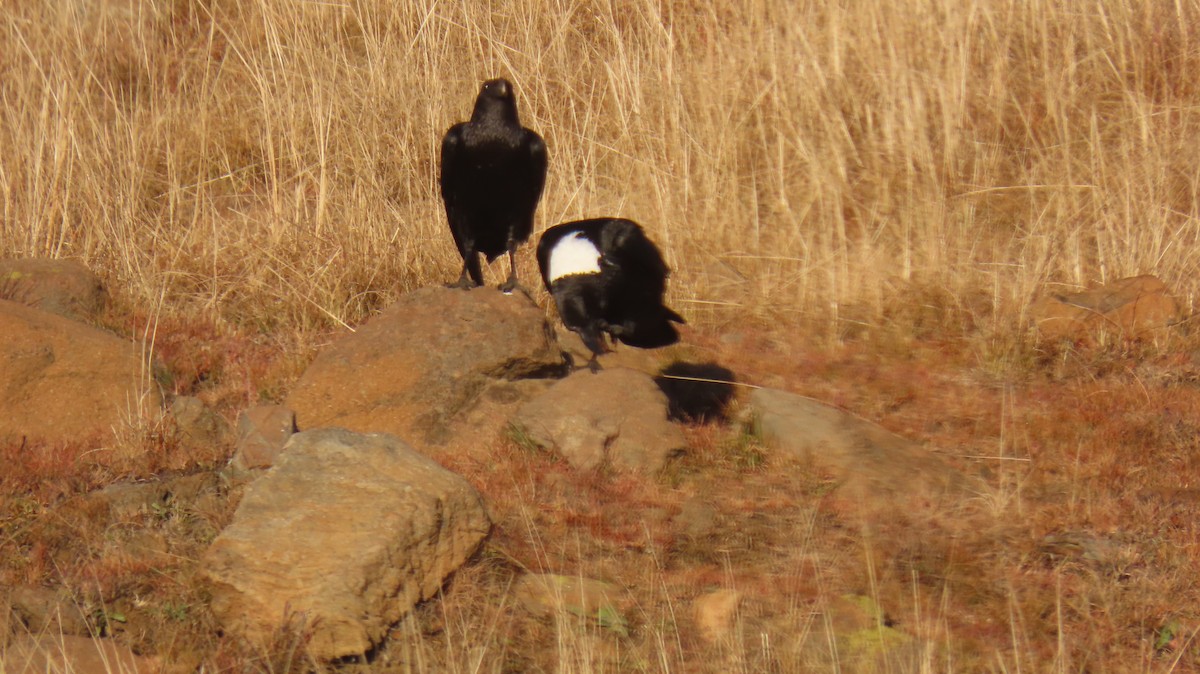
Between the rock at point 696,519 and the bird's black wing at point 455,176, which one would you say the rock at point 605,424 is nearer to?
the rock at point 696,519

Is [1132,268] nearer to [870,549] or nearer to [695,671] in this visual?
[870,549]

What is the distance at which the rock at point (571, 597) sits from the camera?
317 centimetres

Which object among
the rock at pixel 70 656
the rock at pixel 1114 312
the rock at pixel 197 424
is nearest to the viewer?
the rock at pixel 70 656

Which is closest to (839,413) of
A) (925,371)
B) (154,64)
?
(925,371)

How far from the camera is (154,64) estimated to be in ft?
23.2

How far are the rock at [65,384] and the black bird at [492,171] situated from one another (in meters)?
1.28

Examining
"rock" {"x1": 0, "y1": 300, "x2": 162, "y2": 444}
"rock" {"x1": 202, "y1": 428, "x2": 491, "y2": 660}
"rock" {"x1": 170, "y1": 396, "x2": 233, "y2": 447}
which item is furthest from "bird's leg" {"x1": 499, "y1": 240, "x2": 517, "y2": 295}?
"rock" {"x1": 202, "y1": 428, "x2": 491, "y2": 660}

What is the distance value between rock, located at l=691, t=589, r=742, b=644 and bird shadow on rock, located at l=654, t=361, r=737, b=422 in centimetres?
129

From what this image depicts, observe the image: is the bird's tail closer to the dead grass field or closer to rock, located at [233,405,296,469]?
the dead grass field

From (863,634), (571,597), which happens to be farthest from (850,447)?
(571,597)

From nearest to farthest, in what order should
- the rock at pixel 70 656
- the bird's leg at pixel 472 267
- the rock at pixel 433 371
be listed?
1. the rock at pixel 70 656
2. the rock at pixel 433 371
3. the bird's leg at pixel 472 267

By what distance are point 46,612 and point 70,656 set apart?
0.35 m

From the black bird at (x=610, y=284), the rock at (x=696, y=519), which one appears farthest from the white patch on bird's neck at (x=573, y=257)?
the rock at (x=696, y=519)

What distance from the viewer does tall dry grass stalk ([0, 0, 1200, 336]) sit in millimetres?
5738
